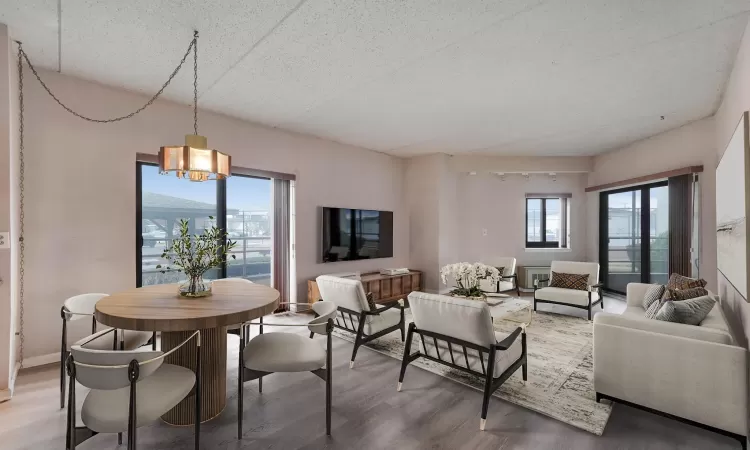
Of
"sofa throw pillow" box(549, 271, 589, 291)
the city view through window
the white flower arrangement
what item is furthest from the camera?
"sofa throw pillow" box(549, 271, 589, 291)

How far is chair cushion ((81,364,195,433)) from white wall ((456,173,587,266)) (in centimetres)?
559

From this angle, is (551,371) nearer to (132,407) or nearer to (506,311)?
(506,311)

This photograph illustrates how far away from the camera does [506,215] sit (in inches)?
273

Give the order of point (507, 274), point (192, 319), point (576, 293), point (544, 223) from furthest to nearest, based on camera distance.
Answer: point (544, 223)
point (507, 274)
point (576, 293)
point (192, 319)

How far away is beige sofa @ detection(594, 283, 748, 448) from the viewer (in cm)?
200

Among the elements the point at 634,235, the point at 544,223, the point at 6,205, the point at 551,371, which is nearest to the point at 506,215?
the point at 544,223

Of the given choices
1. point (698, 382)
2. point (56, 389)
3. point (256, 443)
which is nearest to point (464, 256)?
point (698, 382)

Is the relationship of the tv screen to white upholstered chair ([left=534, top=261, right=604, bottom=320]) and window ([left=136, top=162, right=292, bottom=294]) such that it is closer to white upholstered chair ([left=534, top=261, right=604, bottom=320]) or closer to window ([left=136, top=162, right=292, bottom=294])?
window ([left=136, top=162, right=292, bottom=294])

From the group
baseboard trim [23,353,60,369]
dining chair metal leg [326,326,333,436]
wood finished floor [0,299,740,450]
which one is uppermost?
dining chair metal leg [326,326,333,436]

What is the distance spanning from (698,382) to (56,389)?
14.8 feet

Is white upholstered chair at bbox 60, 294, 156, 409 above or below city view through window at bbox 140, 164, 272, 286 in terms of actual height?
below

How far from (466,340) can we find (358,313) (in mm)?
1163

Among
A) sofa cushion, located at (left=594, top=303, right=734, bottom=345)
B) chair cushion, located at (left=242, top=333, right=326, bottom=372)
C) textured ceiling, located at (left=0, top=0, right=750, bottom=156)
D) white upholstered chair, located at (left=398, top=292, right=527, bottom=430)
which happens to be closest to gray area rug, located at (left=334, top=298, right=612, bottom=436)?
white upholstered chair, located at (left=398, top=292, right=527, bottom=430)

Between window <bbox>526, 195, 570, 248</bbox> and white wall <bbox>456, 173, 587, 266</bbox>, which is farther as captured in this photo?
window <bbox>526, 195, 570, 248</bbox>
